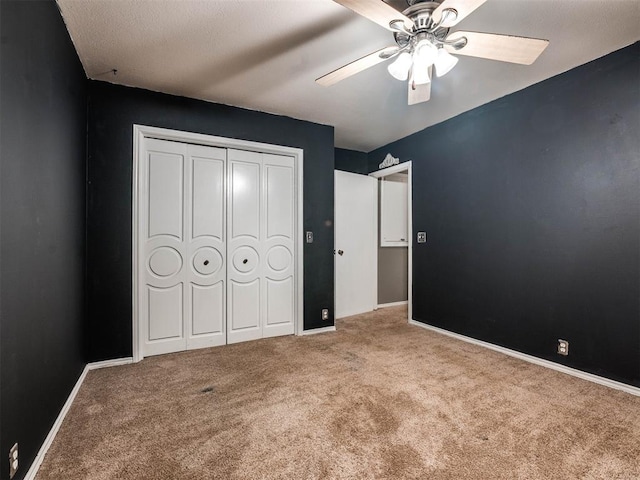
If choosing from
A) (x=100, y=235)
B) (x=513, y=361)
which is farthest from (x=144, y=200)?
(x=513, y=361)

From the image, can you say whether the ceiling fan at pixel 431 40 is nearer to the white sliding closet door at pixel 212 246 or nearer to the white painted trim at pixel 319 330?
the white sliding closet door at pixel 212 246

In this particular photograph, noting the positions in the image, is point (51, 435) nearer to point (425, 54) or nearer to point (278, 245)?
point (278, 245)

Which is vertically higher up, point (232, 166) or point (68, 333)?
point (232, 166)

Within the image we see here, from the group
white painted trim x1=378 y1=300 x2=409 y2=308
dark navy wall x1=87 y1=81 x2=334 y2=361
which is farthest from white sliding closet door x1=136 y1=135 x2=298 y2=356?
white painted trim x1=378 y1=300 x2=409 y2=308

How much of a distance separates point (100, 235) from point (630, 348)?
434 centimetres

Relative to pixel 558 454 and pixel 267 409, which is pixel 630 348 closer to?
pixel 558 454

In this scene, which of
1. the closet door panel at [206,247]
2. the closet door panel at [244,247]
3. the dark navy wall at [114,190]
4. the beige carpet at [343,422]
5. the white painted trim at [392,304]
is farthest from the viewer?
the white painted trim at [392,304]

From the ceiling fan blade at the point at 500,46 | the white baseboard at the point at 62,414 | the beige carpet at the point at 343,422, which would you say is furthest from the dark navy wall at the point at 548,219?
the white baseboard at the point at 62,414

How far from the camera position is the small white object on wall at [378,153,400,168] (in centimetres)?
451

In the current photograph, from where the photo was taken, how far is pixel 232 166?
3.37 m

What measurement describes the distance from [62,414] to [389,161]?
439 cm

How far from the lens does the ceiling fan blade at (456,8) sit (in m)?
1.38

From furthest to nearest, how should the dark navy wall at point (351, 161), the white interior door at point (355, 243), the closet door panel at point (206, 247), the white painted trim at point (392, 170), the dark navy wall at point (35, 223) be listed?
1. the dark navy wall at point (351, 161)
2. the white interior door at point (355, 243)
3. the white painted trim at point (392, 170)
4. the closet door panel at point (206, 247)
5. the dark navy wall at point (35, 223)

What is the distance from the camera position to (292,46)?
2273 mm
